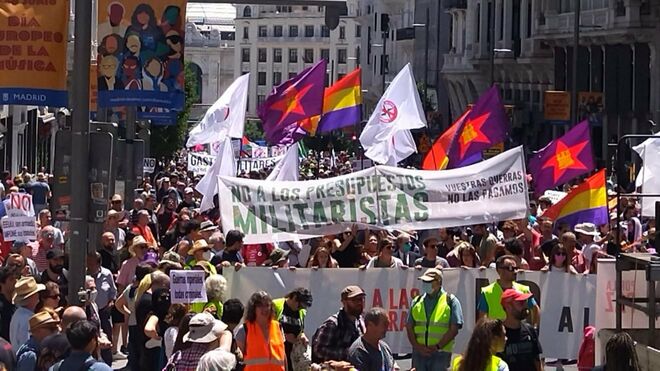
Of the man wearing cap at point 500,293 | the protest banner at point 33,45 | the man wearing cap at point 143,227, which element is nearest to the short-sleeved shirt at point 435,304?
the man wearing cap at point 500,293

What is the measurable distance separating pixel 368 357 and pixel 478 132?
14413 mm

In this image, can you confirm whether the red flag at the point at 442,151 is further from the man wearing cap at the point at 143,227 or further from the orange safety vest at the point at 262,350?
the orange safety vest at the point at 262,350

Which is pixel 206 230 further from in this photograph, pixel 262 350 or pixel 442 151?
pixel 442 151

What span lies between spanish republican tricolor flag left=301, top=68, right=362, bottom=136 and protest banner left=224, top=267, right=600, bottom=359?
14.5 metres

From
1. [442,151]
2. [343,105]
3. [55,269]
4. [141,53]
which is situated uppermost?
[141,53]

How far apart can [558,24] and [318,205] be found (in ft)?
135

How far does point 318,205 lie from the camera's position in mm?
16750

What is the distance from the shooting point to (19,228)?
55.8ft

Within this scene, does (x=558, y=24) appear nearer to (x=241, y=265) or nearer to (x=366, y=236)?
(x=366, y=236)

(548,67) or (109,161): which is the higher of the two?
(548,67)

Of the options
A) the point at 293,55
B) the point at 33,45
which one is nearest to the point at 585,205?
the point at 33,45

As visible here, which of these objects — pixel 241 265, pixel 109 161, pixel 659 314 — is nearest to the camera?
pixel 659 314

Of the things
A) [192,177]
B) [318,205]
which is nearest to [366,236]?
[318,205]

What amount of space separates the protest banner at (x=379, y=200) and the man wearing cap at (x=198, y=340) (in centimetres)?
579
